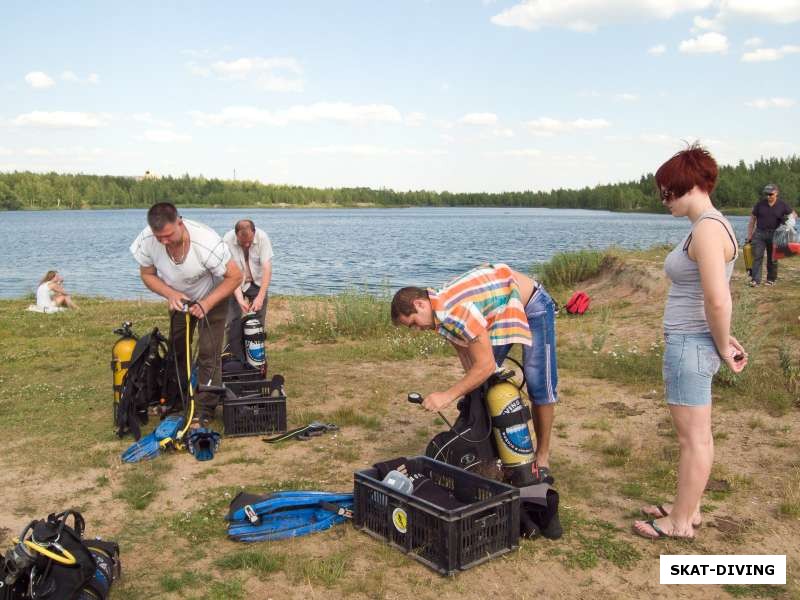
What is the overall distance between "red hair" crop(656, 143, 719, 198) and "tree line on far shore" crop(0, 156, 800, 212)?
103m

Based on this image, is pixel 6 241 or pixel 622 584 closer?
pixel 622 584

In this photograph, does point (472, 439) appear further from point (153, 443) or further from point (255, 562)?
point (153, 443)

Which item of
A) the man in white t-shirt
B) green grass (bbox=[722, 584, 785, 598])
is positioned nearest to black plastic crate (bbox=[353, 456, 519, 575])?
green grass (bbox=[722, 584, 785, 598])

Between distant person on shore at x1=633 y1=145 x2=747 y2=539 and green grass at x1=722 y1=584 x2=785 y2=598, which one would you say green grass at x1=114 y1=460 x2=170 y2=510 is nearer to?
distant person on shore at x1=633 y1=145 x2=747 y2=539

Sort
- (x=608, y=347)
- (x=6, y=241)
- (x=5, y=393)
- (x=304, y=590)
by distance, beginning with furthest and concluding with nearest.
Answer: (x=6, y=241) < (x=608, y=347) < (x=5, y=393) < (x=304, y=590)

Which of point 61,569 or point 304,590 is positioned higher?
point 61,569

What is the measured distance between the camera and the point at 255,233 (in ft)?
27.5

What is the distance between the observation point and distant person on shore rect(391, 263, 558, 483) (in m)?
4.24

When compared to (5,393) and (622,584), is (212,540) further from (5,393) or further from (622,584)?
(5,393)

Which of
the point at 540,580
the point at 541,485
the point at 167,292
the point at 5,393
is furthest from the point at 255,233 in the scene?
the point at 540,580

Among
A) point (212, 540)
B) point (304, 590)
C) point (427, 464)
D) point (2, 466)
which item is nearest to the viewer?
point (304, 590)

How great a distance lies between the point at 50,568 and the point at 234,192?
161 meters

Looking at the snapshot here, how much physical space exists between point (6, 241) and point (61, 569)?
55.5 meters

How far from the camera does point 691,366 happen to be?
3.85 metres
